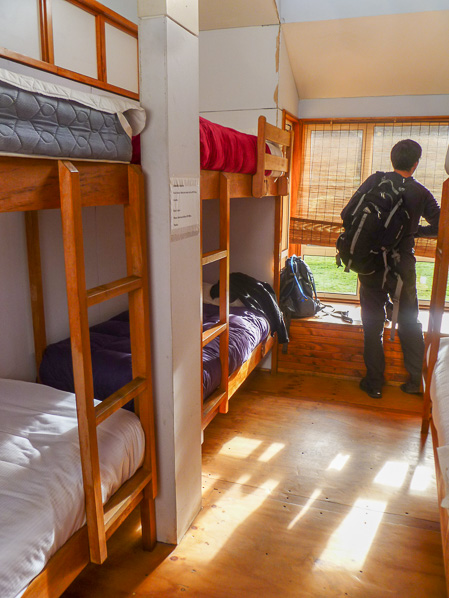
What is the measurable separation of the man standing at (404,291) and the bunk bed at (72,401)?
2.22 m

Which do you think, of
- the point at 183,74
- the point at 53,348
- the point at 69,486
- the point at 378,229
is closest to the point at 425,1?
the point at 378,229

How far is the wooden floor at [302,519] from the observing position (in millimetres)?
2002

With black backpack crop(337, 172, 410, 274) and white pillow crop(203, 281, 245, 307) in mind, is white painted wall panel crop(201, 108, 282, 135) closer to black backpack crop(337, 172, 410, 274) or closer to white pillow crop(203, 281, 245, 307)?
black backpack crop(337, 172, 410, 274)

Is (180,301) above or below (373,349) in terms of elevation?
above

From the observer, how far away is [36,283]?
8.96 ft

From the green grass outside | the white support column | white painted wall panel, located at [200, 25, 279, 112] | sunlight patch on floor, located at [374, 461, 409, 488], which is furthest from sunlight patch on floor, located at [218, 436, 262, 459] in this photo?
the green grass outside

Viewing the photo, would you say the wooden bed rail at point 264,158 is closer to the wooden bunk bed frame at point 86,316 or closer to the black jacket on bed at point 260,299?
the black jacket on bed at point 260,299

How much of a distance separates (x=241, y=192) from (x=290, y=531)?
6.14 feet

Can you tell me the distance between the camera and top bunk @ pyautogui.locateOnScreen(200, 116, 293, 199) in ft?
8.07

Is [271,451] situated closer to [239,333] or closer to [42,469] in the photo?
[239,333]

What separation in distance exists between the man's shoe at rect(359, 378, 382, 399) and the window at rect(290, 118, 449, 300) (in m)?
1.24

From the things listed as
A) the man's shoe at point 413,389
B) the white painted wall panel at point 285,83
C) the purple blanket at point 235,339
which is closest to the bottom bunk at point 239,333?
the purple blanket at point 235,339

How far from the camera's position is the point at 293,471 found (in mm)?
2805

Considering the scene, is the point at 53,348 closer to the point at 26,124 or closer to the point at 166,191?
the point at 166,191
